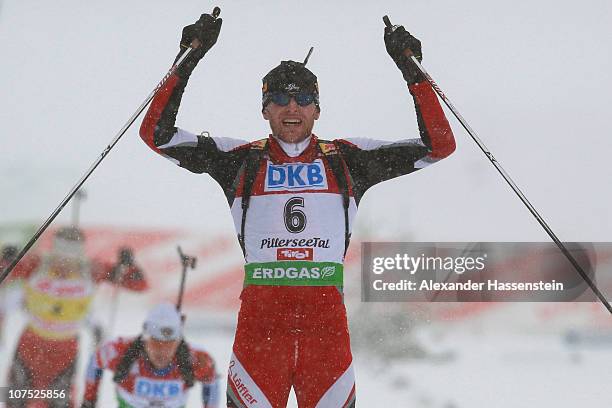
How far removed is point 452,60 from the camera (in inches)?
168

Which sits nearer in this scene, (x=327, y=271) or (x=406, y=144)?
(x=327, y=271)

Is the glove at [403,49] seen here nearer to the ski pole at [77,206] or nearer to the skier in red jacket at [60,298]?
the skier in red jacket at [60,298]

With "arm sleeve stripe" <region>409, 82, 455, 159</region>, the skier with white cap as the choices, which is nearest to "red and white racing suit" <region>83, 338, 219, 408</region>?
the skier with white cap

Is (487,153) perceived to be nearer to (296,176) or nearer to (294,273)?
(296,176)

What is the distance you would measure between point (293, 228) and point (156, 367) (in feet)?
6.18

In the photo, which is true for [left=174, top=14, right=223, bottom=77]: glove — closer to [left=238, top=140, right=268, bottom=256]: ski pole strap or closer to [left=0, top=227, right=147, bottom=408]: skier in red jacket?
[left=238, top=140, right=268, bottom=256]: ski pole strap

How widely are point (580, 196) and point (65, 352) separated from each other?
295 centimetres

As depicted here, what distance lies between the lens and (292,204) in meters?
2.10

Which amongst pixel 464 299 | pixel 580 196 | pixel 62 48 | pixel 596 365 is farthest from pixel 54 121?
pixel 596 365

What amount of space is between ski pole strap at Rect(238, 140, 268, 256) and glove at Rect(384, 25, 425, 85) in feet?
1.59

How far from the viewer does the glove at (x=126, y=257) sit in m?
3.84
